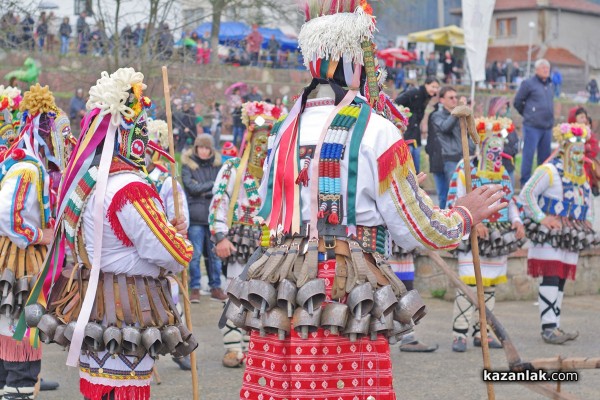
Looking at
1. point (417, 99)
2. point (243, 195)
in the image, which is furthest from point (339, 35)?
point (417, 99)

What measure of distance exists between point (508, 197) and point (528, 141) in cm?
743

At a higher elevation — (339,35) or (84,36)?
(84,36)

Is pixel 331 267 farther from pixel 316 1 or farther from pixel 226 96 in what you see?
pixel 226 96

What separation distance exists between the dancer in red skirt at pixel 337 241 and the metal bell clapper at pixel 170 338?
63 centimetres

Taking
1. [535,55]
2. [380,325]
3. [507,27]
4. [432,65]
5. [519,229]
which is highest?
[507,27]

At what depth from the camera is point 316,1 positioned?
578 centimetres

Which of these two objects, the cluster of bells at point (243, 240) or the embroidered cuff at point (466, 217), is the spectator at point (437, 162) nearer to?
the cluster of bells at point (243, 240)

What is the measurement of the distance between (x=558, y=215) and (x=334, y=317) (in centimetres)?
633

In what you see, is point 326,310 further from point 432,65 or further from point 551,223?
point 432,65

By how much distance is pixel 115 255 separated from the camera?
618cm

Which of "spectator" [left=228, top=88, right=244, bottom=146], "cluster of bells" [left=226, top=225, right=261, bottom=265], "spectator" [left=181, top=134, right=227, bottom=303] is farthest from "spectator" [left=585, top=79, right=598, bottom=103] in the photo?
"cluster of bells" [left=226, top=225, right=261, bottom=265]

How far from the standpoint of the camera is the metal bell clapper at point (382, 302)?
5.32 meters

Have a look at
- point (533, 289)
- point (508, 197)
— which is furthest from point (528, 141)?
point (508, 197)

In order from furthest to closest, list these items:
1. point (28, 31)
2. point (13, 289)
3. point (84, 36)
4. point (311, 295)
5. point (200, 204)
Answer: point (84, 36) < point (28, 31) < point (200, 204) < point (13, 289) < point (311, 295)
